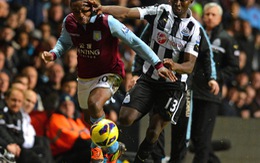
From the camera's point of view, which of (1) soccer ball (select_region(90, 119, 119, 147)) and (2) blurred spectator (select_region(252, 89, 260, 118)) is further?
(2) blurred spectator (select_region(252, 89, 260, 118))

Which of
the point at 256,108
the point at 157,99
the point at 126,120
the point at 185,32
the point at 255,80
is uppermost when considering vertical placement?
the point at 185,32

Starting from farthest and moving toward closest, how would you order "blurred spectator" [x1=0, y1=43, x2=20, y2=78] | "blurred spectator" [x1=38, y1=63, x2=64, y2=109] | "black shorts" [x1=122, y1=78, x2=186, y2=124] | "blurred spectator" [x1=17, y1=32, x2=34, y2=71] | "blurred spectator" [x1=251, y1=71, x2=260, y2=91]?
"blurred spectator" [x1=251, y1=71, x2=260, y2=91] < "blurred spectator" [x1=17, y1=32, x2=34, y2=71] < "blurred spectator" [x1=0, y1=43, x2=20, y2=78] < "blurred spectator" [x1=38, y1=63, x2=64, y2=109] < "black shorts" [x1=122, y1=78, x2=186, y2=124]

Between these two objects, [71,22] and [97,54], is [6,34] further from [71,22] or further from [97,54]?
[97,54]

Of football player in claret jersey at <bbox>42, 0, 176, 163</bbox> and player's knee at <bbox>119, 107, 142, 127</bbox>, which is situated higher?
football player in claret jersey at <bbox>42, 0, 176, 163</bbox>

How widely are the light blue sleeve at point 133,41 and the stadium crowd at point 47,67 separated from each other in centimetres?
A: 144

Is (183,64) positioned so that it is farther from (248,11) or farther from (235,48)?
(248,11)

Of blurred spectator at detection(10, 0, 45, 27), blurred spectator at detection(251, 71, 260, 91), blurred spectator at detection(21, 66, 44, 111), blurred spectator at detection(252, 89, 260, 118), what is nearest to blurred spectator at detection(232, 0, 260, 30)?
blurred spectator at detection(251, 71, 260, 91)

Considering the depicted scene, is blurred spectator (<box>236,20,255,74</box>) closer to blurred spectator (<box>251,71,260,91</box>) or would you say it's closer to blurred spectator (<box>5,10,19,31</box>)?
blurred spectator (<box>251,71,260,91</box>)

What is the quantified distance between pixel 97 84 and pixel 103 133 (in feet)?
2.28

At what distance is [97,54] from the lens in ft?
34.5

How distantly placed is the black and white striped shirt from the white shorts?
22.5 inches

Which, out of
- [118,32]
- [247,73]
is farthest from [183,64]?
[247,73]

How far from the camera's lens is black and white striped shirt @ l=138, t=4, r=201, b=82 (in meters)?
10.9

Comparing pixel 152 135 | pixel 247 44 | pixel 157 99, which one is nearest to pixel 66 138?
pixel 157 99
